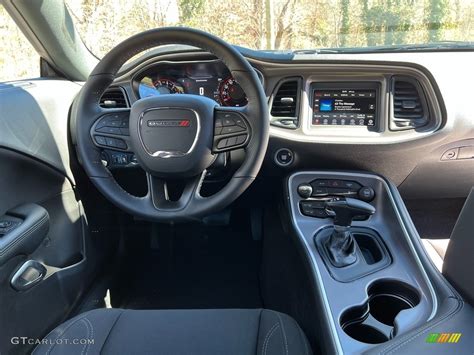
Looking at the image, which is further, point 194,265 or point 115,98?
point 194,265

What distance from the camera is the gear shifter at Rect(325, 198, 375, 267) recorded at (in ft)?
4.86

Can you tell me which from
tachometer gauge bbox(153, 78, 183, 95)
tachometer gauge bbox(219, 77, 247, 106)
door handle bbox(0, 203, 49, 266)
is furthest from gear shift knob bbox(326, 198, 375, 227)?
door handle bbox(0, 203, 49, 266)

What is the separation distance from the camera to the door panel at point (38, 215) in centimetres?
138

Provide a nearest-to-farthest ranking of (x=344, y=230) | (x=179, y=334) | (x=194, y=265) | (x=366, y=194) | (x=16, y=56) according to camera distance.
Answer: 1. (x=179, y=334)
2. (x=344, y=230)
3. (x=366, y=194)
4. (x=16, y=56)
5. (x=194, y=265)

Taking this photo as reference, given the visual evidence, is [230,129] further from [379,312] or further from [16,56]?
[16,56]

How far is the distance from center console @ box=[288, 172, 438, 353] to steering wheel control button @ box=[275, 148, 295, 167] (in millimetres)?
71

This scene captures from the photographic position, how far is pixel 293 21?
7.78 feet

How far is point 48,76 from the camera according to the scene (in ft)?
6.36

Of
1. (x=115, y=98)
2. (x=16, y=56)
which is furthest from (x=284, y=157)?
(x=16, y=56)

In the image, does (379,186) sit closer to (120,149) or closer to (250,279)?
(250,279)

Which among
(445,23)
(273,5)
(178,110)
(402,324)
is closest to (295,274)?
(402,324)

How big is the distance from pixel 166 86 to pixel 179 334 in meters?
1.05

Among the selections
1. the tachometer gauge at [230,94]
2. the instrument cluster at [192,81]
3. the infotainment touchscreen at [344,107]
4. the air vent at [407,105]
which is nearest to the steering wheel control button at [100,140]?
the instrument cluster at [192,81]

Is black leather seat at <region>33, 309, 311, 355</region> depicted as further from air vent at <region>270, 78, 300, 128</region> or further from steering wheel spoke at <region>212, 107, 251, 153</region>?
air vent at <region>270, 78, 300, 128</region>
